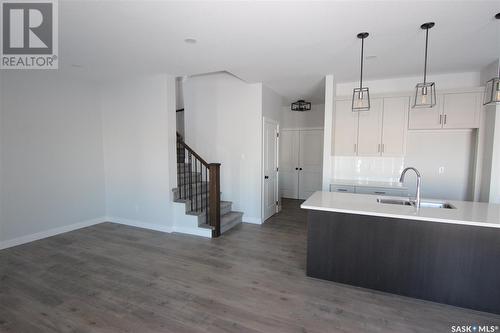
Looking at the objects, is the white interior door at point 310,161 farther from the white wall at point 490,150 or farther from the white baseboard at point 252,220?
the white wall at point 490,150

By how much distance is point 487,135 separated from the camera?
385 cm

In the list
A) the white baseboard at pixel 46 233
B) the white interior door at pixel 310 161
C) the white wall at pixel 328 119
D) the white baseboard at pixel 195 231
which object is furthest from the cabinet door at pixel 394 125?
the white baseboard at pixel 46 233

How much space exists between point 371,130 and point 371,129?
18 mm

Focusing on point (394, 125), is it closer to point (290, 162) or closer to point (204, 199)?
point (290, 162)

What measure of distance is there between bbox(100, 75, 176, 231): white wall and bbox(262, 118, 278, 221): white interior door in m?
1.85

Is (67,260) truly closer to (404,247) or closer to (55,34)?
(55,34)

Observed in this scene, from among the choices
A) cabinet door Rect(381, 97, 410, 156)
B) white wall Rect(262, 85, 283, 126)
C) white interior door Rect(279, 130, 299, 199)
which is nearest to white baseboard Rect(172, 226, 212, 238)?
white wall Rect(262, 85, 283, 126)

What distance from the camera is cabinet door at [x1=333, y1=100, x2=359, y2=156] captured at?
471 centimetres

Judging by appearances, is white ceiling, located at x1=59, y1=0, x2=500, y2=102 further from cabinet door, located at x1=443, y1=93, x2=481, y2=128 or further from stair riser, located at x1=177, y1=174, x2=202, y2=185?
stair riser, located at x1=177, y1=174, x2=202, y2=185

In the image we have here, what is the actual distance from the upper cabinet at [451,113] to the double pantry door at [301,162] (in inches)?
117

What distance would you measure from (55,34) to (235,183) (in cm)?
364

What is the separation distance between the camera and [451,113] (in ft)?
13.5

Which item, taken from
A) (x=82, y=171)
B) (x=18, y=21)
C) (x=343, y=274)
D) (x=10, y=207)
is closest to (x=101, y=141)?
(x=82, y=171)

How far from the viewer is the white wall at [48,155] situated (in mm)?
3828
